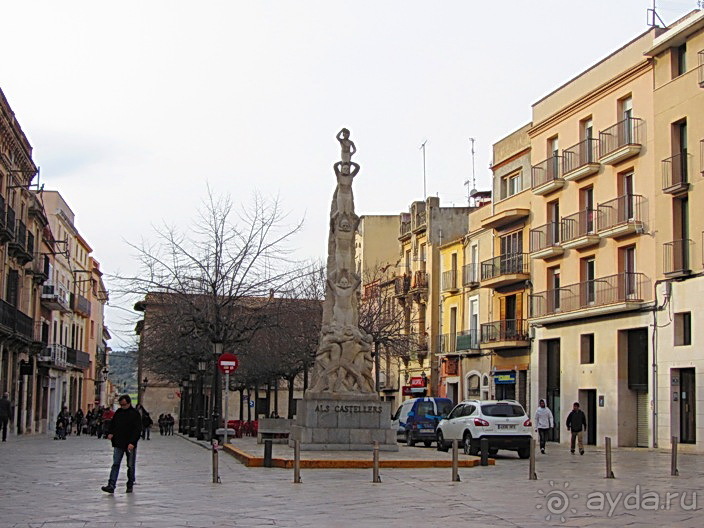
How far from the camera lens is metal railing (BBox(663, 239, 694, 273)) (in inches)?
1348

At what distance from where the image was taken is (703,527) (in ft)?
39.2

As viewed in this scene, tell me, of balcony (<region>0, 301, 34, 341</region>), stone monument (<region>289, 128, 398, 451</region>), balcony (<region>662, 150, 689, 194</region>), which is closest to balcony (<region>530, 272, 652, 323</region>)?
balcony (<region>662, 150, 689, 194</region>)

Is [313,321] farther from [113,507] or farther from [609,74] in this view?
[113,507]

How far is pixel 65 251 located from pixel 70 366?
790 centimetres

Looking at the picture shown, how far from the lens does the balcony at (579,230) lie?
4009cm

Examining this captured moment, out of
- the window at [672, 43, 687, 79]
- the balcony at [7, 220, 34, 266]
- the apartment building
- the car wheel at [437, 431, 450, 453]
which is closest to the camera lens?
the car wheel at [437, 431, 450, 453]

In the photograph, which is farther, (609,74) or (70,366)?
(70,366)

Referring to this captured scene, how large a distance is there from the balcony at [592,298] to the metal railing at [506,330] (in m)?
1.02

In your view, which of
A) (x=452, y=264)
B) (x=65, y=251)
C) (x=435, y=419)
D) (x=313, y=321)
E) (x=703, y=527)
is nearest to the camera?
(x=703, y=527)

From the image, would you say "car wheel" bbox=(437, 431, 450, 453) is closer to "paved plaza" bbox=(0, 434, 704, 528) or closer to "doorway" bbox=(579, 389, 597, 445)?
"paved plaza" bbox=(0, 434, 704, 528)

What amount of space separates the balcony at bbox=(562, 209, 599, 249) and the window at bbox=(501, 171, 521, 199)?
21.3ft

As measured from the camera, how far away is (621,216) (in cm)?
3831

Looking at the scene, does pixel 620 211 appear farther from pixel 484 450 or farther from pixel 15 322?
pixel 15 322

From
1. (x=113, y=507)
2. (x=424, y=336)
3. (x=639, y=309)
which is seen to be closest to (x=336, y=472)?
(x=113, y=507)
